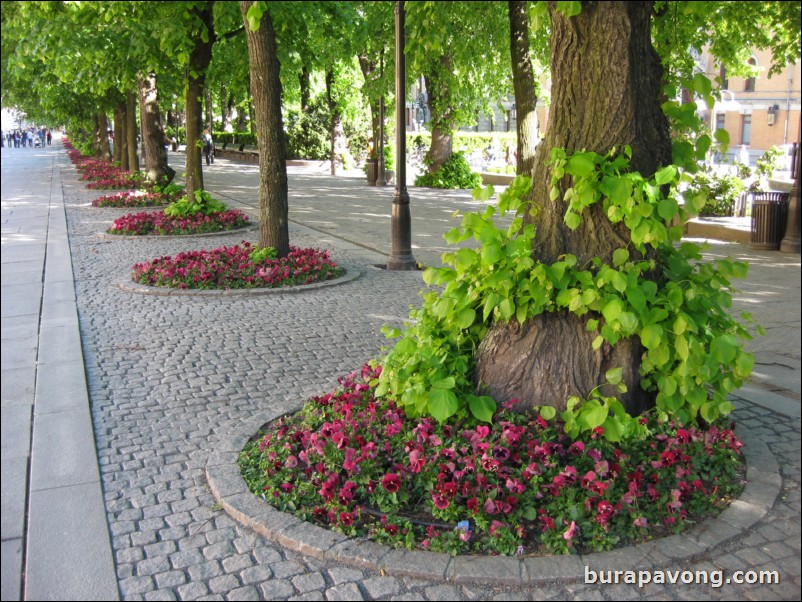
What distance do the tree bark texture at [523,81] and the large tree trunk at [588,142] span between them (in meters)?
7.73

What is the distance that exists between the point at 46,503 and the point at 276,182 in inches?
284

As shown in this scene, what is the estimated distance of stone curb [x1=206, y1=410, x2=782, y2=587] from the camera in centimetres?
339

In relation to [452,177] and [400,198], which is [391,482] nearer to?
[400,198]

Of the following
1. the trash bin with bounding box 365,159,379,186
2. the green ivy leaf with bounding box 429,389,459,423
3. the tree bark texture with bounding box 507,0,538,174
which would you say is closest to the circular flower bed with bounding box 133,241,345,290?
the tree bark texture with bounding box 507,0,538,174

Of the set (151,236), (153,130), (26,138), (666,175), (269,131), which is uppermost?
(26,138)

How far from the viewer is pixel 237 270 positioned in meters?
10.3

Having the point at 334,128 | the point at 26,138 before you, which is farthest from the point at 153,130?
the point at 26,138

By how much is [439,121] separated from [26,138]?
285 feet

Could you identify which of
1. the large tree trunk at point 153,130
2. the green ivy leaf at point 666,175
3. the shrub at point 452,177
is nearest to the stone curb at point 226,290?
the green ivy leaf at point 666,175

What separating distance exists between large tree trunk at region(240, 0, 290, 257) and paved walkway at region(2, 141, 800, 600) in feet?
4.73

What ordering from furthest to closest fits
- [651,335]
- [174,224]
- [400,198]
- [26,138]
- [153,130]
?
[26,138] → [153,130] → [174,224] → [400,198] → [651,335]

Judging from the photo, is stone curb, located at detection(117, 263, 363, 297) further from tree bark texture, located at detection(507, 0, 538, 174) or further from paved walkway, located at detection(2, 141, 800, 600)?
tree bark texture, located at detection(507, 0, 538, 174)

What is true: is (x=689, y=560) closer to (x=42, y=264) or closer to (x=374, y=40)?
(x=42, y=264)

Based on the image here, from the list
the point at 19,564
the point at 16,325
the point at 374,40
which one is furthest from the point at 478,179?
the point at 19,564
